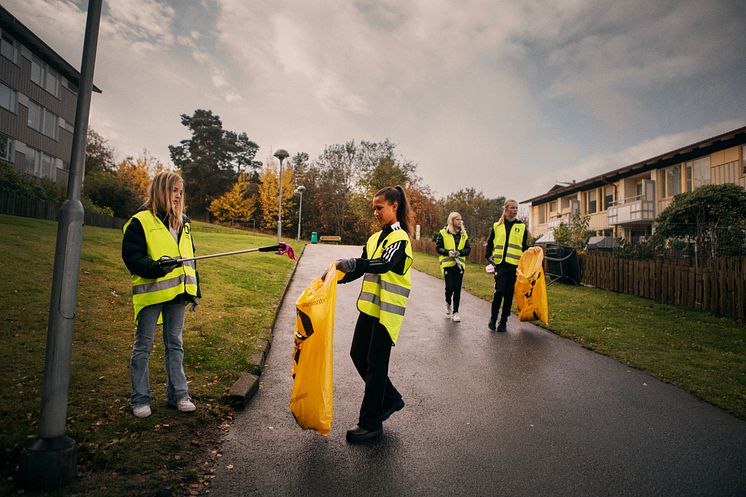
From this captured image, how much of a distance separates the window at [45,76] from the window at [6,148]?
448 centimetres

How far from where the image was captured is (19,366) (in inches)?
158

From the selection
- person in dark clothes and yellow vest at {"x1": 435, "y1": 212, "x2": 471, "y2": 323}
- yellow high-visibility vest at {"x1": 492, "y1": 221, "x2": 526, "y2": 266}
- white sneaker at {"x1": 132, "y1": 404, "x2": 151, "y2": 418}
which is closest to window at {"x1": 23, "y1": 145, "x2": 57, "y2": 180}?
person in dark clothes and yellow vest at {"x1": 435, "y1": 212, "x2": 471, "y2": 323}

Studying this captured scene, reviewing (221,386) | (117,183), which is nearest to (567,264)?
(221,386)

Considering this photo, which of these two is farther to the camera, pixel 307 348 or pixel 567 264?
pixel 567 264

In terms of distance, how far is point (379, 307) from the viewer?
10.9ft

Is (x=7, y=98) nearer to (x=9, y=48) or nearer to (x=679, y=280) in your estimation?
(x=9, y=48)

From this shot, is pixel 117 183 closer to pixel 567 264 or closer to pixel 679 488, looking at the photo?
pixel 567 264

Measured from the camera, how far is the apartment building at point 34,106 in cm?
2352

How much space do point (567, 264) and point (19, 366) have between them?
1386 centimetres

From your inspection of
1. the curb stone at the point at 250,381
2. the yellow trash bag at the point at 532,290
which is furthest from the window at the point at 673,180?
the curb stone at the point at 250,381

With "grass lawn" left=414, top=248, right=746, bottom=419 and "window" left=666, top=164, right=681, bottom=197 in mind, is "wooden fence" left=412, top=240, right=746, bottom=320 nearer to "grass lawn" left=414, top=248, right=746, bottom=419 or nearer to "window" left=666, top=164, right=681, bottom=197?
"grass lawn" left=414, top=248, right=746, bottom=419

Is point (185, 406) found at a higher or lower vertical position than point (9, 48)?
lower

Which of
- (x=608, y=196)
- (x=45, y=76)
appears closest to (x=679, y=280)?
(x=608, y=196)

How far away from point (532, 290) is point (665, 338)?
7.62ft
